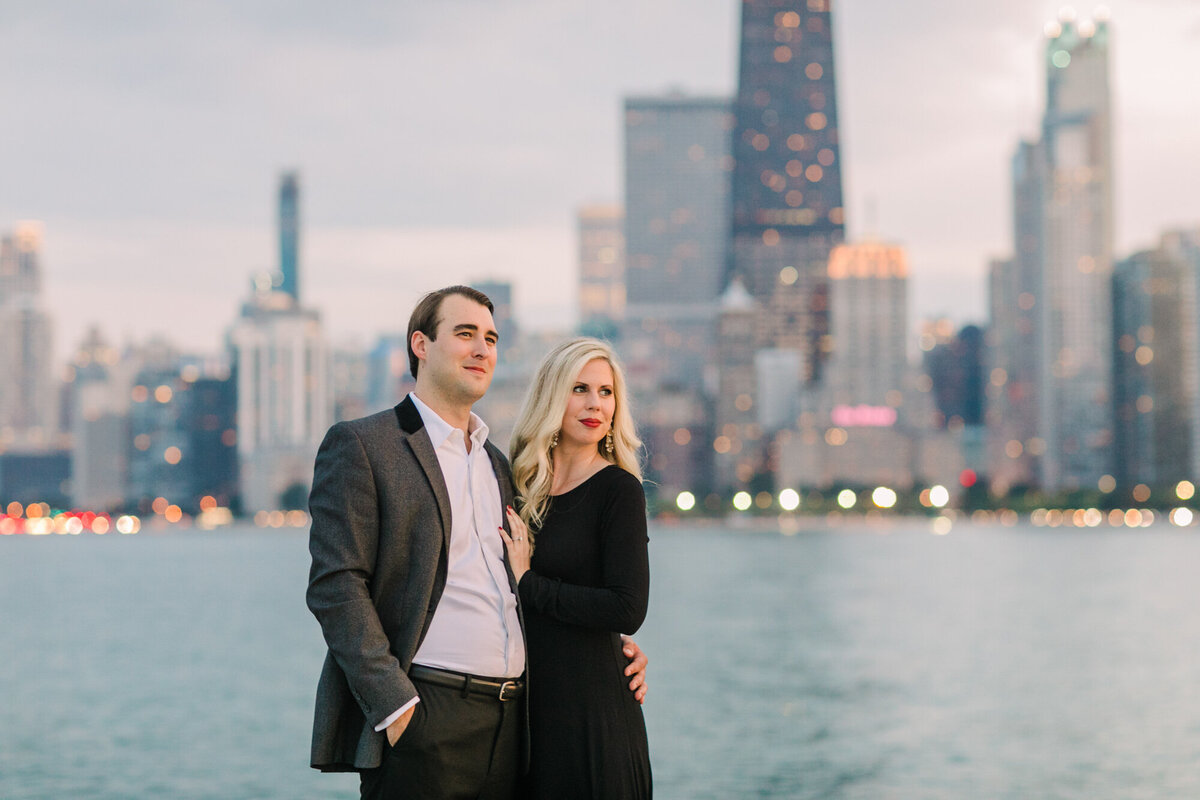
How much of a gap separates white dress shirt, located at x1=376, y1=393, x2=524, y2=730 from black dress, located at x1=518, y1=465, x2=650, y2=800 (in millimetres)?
163

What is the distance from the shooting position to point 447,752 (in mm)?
6180

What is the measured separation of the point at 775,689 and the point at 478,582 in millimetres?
32061

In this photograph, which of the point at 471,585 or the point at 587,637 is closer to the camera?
the point at 471,585

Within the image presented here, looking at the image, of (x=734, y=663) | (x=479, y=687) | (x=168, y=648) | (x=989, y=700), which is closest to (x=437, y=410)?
(x=479, y=687)

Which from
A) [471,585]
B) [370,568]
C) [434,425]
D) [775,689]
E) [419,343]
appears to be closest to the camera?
[370,568]

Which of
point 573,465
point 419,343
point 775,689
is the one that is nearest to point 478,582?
point 573,465

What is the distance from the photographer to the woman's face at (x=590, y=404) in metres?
6.72

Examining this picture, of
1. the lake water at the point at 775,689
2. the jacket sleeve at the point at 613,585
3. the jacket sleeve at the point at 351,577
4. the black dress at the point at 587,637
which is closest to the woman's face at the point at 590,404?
the black dress at the point at 587,637

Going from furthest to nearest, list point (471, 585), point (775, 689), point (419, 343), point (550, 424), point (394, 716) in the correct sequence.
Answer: point (775, 689) < point (550, 424) < point (419, 343) < point (471, 585) < point (394, 716)

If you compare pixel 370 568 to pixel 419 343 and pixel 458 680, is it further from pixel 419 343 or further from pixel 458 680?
pixel 419 343

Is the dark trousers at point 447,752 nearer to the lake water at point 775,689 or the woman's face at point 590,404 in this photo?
the woman's face at point 590,404

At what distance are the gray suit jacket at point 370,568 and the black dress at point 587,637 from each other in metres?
0.57

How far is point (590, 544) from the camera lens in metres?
6.60

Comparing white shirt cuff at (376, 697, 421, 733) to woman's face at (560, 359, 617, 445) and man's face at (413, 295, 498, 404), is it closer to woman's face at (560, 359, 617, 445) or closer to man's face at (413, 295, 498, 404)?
man's face at (413, 295, 498, 404)
